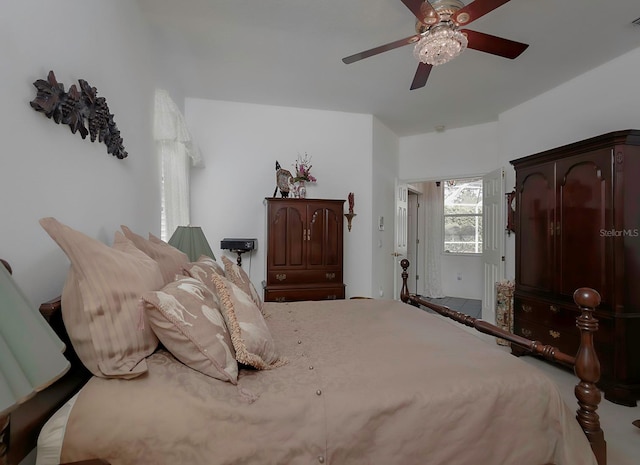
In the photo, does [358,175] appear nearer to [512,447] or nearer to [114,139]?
[114,139]

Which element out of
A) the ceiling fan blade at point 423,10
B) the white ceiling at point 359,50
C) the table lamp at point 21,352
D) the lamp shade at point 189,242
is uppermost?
the white ceiling at point 359,50

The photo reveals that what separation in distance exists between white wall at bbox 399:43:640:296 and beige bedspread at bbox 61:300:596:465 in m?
3.06

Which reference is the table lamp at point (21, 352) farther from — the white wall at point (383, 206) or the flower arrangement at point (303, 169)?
the white wall at point (383, 206)

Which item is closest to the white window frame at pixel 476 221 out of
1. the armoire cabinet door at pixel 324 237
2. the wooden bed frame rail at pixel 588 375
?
the armoire cabinet door at pixel 324 237

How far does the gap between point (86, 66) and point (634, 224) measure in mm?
3780

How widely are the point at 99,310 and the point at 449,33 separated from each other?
2293 millimetres

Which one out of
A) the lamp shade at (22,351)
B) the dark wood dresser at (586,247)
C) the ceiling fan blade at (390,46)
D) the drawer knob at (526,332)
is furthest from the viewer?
the drawer knob at (526,332)

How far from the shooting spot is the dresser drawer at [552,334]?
266cm

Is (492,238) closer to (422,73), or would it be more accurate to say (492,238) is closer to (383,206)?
(383,206)

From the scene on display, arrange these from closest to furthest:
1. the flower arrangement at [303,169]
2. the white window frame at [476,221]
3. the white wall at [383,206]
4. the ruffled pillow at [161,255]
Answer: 1. the ruffled pillow at [161,255]
2. the flower arrangement at [303,169]
3. the white wall at [383,206]
4. the white window frame at [476,221]

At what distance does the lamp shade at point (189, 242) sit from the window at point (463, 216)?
213 inches

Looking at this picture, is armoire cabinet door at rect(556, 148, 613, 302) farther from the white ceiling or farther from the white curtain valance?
the white curtain valance

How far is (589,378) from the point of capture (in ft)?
3.74

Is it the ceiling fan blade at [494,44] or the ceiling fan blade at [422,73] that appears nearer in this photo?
the ceiling fan blade at [494,44]
